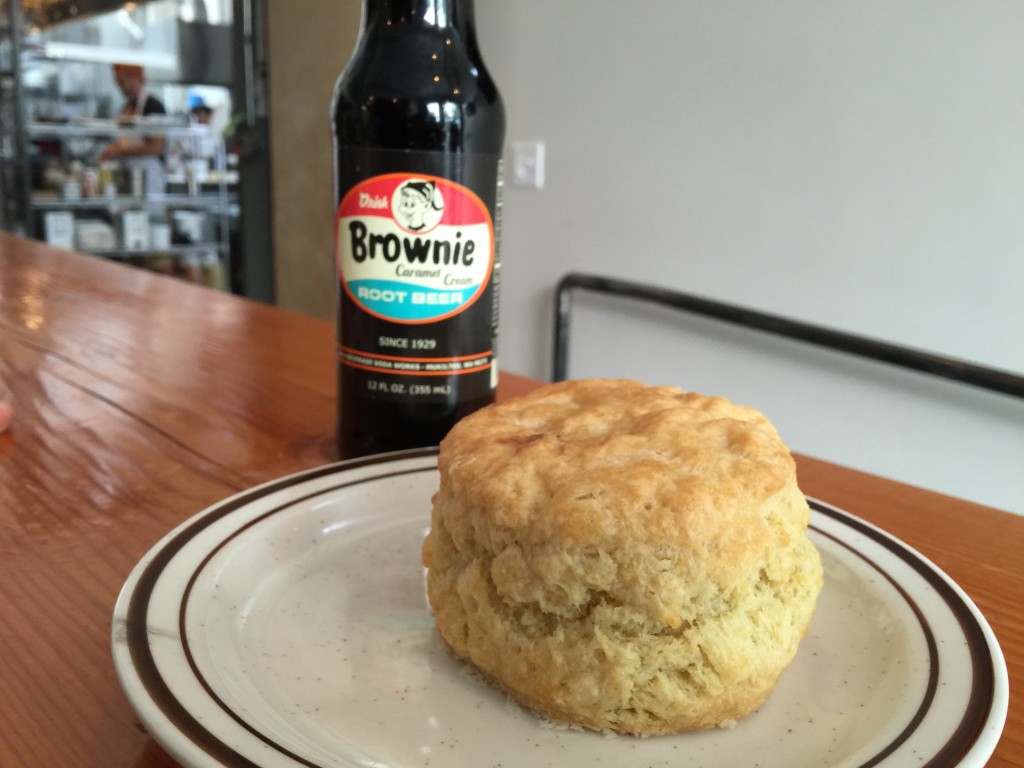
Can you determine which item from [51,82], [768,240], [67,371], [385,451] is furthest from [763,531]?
[51,82]

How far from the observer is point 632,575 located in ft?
1.31

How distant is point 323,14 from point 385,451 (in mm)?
2472

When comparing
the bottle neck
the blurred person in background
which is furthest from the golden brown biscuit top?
the blurred person in background

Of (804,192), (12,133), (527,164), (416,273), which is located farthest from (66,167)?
(416,273)

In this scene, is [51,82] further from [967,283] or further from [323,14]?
[967,283]

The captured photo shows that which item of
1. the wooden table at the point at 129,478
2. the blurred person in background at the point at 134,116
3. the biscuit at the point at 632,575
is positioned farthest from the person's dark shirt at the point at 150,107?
the biscuit at the point at 632,575

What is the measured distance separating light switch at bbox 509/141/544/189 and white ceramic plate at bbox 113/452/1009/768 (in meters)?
1.75

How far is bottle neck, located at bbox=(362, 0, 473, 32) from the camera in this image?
67 cm

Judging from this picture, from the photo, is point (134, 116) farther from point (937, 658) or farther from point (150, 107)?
point (937, 658)

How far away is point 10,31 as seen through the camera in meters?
3.67

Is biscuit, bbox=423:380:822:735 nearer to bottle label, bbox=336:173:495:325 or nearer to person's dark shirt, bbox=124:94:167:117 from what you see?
bottle label, bbox=336:173:495:325

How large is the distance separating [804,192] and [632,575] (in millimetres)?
1475

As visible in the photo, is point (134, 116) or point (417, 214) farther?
point (134, 116)

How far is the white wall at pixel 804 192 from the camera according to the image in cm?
145
